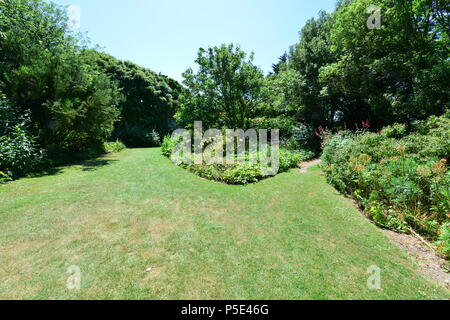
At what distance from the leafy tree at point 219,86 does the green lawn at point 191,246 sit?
810 centimetres

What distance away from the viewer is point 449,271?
297cm

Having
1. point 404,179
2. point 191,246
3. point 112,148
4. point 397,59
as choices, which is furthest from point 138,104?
point 404,179

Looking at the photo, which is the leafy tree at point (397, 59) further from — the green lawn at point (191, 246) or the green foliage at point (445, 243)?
the green foliage at point (445, 243)

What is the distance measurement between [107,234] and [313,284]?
346cm

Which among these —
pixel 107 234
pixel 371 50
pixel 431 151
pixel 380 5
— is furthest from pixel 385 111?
pixel 107 234

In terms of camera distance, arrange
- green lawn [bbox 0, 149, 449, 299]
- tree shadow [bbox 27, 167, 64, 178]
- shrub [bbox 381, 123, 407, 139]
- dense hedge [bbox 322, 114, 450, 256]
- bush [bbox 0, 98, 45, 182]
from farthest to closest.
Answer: shrub [bbox 381, 123, 407, 139] → tree shadow [bbox 27, 167, 64, 178] → bush [bbox 0, 98, 45, 182] → dense hedge [bbox 322, 114, 450, 256] → green lawn [bbox 0, 149, 449, 299]

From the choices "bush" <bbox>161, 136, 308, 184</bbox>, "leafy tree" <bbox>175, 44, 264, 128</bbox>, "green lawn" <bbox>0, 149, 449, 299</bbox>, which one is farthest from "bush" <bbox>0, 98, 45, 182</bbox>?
"leafy tree" <bbox>175, 44, 264, 128</bbox>

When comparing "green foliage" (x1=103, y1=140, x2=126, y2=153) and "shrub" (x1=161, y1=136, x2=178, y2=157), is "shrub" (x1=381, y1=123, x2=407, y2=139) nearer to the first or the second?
"shrub" (x1=161, y1=136, x2=178, y2=157)

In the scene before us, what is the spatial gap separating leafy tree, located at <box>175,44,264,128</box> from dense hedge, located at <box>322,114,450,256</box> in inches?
300

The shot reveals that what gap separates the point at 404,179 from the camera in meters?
4.61

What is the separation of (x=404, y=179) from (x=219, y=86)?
10884 millimetres

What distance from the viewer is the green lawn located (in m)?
2.45

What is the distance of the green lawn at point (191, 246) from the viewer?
245 centimetres

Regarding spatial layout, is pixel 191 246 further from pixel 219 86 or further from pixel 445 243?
A: pixel 219 86
